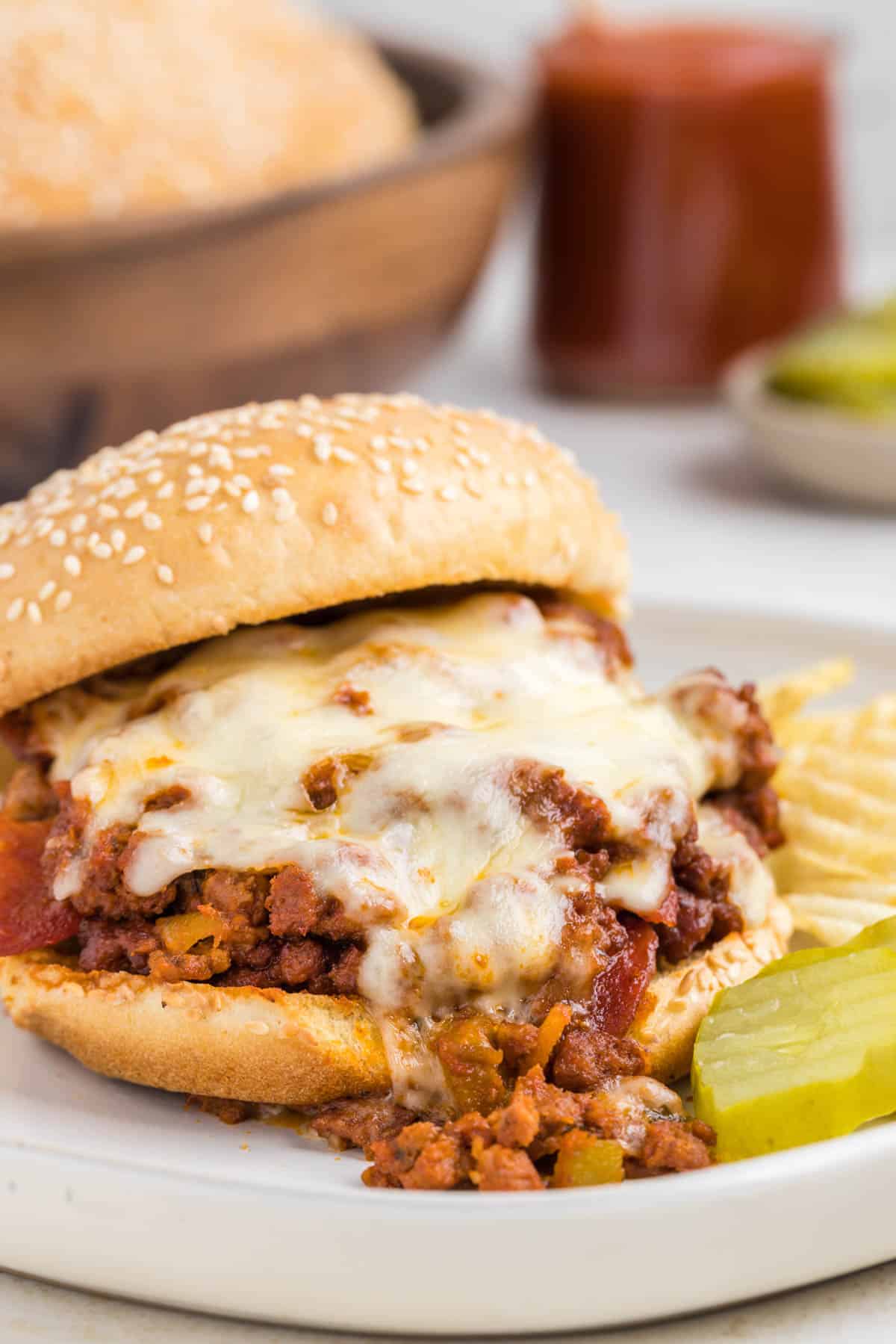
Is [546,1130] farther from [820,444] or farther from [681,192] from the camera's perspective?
[681,192]

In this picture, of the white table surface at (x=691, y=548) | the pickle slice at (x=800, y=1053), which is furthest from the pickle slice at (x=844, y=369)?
the pickle slice at (x=800, y=1053)

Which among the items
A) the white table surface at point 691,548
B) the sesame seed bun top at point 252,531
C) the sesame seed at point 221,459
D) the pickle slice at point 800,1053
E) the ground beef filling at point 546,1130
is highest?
the sesame seed at point 221,459

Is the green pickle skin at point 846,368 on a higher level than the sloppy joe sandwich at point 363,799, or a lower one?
lower

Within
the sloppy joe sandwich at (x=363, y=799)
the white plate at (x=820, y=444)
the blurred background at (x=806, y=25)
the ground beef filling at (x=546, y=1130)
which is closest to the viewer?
the ground beef filling at (x=546, y=1130)

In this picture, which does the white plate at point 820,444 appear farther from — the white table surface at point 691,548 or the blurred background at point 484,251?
the white table surface at point 691,548

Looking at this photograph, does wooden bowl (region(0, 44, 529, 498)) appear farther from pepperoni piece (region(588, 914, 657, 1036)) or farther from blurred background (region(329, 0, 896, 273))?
blurred background (region(329, 0, 896, 273))

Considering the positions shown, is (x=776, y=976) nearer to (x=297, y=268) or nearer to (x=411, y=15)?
(x=297, y=268)

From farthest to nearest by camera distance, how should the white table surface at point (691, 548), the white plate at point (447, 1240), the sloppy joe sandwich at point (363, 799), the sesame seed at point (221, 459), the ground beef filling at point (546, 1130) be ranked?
1. the sesame seed at point (221, 459)
2. the sloppy joe sandwich at point (363, 799)
3. the ground beef filling at point (546, 1130)
4. the white table surface at point (691, 548)
5. the white plate at point (447, 1240)

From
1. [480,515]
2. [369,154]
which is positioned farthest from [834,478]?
[480,515]
